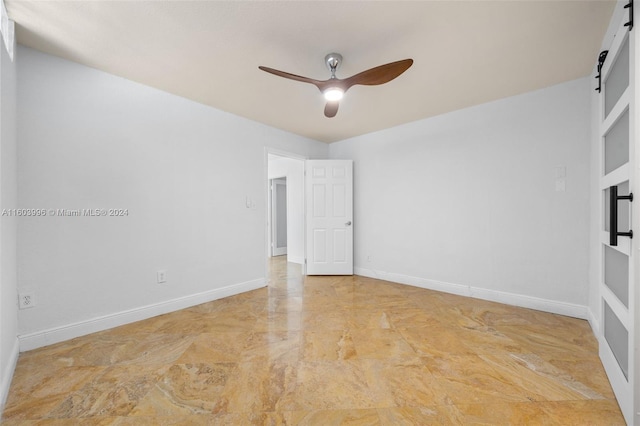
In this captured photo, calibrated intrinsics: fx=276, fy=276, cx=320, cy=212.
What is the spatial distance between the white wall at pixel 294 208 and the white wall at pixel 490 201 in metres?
1.76

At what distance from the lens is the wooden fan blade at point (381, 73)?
1886 mm

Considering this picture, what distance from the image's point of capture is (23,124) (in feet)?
7.17

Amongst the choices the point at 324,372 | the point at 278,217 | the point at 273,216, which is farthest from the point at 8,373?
the point at 278,217

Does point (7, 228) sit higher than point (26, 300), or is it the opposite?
point (7, 228)

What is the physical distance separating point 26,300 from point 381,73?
3274 millimetres

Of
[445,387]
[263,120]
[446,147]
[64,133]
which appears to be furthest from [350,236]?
[64,133]

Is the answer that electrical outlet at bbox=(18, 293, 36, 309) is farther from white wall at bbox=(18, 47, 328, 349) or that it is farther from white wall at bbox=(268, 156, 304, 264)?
white wall at bbox=(268, 156, 304, 264)

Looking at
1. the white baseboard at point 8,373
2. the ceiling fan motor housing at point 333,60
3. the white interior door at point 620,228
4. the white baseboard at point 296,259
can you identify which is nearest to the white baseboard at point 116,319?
the white baseboard at point 8,373

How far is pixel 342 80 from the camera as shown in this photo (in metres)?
2.17

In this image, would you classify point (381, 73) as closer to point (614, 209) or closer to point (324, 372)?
point (614, 209)

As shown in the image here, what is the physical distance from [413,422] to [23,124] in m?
3.45

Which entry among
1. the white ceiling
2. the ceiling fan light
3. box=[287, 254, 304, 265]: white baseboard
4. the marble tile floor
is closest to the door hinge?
the white ceiling

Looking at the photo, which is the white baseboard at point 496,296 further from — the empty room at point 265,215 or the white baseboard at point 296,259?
the white baseboard at point 296,259

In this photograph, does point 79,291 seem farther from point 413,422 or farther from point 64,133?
point 413,422
